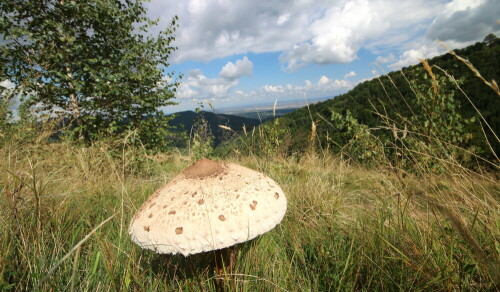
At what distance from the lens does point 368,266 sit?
1.55 meters

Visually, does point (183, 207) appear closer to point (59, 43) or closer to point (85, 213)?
point (85, 213)

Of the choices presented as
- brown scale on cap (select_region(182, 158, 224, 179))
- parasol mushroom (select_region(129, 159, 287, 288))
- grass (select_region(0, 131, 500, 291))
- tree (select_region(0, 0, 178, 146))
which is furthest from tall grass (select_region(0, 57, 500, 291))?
tree (select_region(0, 0, 178, 146))

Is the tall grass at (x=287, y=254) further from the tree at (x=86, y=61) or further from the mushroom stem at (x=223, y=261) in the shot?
the tree at (x=86, y=61)

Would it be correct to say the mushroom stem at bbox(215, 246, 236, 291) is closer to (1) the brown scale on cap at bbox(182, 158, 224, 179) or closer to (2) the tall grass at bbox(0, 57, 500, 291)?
(2) the tall grass at bbox(0, 57, 500, 291)

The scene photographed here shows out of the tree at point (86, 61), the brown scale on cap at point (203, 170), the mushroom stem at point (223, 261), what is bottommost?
the mushroom stem at point (223, 261)

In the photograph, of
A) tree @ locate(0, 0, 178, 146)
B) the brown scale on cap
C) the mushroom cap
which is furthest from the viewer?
tree @ locate(0, 0, 178, 146)

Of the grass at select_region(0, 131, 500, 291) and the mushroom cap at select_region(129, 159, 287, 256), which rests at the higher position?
the mushroom cap at select_region(129, 159, 287, 256)

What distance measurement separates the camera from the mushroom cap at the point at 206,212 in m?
→ 1.30

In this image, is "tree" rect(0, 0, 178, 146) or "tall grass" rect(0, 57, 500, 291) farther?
"tree" rect(0, 0, 178, 146)

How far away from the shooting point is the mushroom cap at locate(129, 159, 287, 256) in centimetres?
130

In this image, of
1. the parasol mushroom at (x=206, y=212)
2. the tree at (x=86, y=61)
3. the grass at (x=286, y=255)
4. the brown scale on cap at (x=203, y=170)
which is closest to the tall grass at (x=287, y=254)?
the grass at (x=286, y=255)

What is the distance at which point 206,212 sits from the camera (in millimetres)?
1348

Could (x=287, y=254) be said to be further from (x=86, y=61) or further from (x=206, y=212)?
(x=86, y=61)

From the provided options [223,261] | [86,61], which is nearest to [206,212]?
[223,261]
